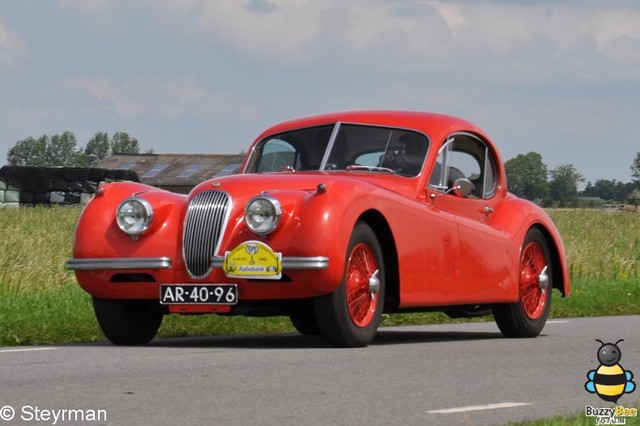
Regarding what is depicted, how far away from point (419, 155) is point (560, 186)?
163 feet

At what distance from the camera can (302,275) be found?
948 cm

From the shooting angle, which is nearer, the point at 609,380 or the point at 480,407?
the point at 480,407

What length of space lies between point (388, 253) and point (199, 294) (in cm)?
149

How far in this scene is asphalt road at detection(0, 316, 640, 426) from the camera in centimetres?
626

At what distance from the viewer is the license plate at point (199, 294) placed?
9.69 metres

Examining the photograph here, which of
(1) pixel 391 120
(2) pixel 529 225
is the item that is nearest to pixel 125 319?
(1) pixel 391 120

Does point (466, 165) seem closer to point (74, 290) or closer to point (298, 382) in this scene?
point (74, 290)

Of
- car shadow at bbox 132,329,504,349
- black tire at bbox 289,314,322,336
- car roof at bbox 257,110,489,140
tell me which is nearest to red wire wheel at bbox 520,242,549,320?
car shadow at bbox 132,329,504,349

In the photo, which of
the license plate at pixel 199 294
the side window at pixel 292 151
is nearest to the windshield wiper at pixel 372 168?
the side window at pixel 292 151

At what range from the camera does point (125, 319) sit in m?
10.4

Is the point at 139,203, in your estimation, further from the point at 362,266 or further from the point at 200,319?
the point at 200,319

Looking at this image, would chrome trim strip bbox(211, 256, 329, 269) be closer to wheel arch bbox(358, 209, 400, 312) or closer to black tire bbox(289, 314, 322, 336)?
wheel arch bbox(358, 209, 400, 312)

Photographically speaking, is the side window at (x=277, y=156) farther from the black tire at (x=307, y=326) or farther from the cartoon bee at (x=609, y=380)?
the cartoon bee at (x=609, y=380)

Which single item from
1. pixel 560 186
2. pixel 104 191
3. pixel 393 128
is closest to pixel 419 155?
pixel 393 128
